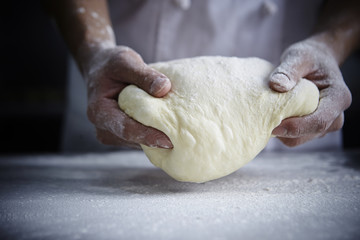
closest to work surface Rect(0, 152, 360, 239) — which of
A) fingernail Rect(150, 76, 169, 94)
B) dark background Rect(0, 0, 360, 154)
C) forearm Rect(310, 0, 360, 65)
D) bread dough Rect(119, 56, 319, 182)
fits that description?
bread dough Rect(119, 56, 319, 182)

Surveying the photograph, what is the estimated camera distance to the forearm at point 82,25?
1.44 m

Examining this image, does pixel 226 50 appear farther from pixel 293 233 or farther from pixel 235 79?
pixel 293 233

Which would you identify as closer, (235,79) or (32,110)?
(235,79)

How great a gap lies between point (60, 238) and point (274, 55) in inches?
65.3

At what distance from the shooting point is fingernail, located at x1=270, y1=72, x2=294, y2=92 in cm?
101

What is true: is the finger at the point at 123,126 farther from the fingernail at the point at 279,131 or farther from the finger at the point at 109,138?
the fingernail at the point at 279,131

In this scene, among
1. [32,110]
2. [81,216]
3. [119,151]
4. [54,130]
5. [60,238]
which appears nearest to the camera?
[60,238]

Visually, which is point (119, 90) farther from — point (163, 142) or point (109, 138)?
point (163, 142)

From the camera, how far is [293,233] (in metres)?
0.70

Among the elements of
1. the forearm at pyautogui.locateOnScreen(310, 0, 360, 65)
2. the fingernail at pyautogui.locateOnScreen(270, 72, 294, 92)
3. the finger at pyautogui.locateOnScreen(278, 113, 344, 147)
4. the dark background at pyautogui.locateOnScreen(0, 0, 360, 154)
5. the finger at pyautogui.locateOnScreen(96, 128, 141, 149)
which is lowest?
the dark background at pyautogui.locateOnScreen(0, 0, 360, 154)

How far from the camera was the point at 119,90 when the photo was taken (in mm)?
1162

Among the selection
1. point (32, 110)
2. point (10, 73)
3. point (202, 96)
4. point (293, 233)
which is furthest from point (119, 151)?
point (10, 73)

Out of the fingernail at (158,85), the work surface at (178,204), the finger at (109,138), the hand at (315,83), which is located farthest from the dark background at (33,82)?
the fingernail at (158,85)

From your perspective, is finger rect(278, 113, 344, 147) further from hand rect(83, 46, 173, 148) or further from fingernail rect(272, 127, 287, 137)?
hand rect(83, 46, 173, 148)
